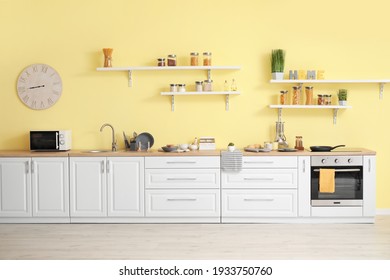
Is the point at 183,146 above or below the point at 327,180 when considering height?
above

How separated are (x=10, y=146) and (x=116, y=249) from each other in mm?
2312

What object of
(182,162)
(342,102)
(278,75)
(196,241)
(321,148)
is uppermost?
(278,75)

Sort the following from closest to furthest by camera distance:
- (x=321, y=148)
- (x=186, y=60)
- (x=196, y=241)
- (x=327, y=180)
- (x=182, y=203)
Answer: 1. (x=196, y=241)
2. (x=327, y=180)
3. (x=182, y=203)
4. (x=321, y=148)
5. (x=186, y=60)

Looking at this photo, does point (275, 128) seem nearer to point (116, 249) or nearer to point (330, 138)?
point (330, 138)

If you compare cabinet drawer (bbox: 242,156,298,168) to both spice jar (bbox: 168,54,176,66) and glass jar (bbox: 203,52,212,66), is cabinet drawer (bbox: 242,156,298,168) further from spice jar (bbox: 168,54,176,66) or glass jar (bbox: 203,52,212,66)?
spice jar (bbox: 168,54,176,66)

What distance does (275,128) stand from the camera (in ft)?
20.4

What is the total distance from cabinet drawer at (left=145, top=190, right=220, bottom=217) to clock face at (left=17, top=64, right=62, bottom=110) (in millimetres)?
1655

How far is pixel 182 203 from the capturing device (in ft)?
18.8

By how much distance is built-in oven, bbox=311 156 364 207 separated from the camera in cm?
566

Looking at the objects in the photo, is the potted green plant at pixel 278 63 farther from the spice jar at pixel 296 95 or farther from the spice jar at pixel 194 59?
the spice jar at pixel 194 59

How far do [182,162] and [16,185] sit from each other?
5.82 feet

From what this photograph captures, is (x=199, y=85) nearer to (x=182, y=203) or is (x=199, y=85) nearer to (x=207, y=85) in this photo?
(x=207, y=85)

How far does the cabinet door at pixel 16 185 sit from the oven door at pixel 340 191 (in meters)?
3.00

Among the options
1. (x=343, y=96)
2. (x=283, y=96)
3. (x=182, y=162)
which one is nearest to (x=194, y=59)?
(x=283, y=96)
